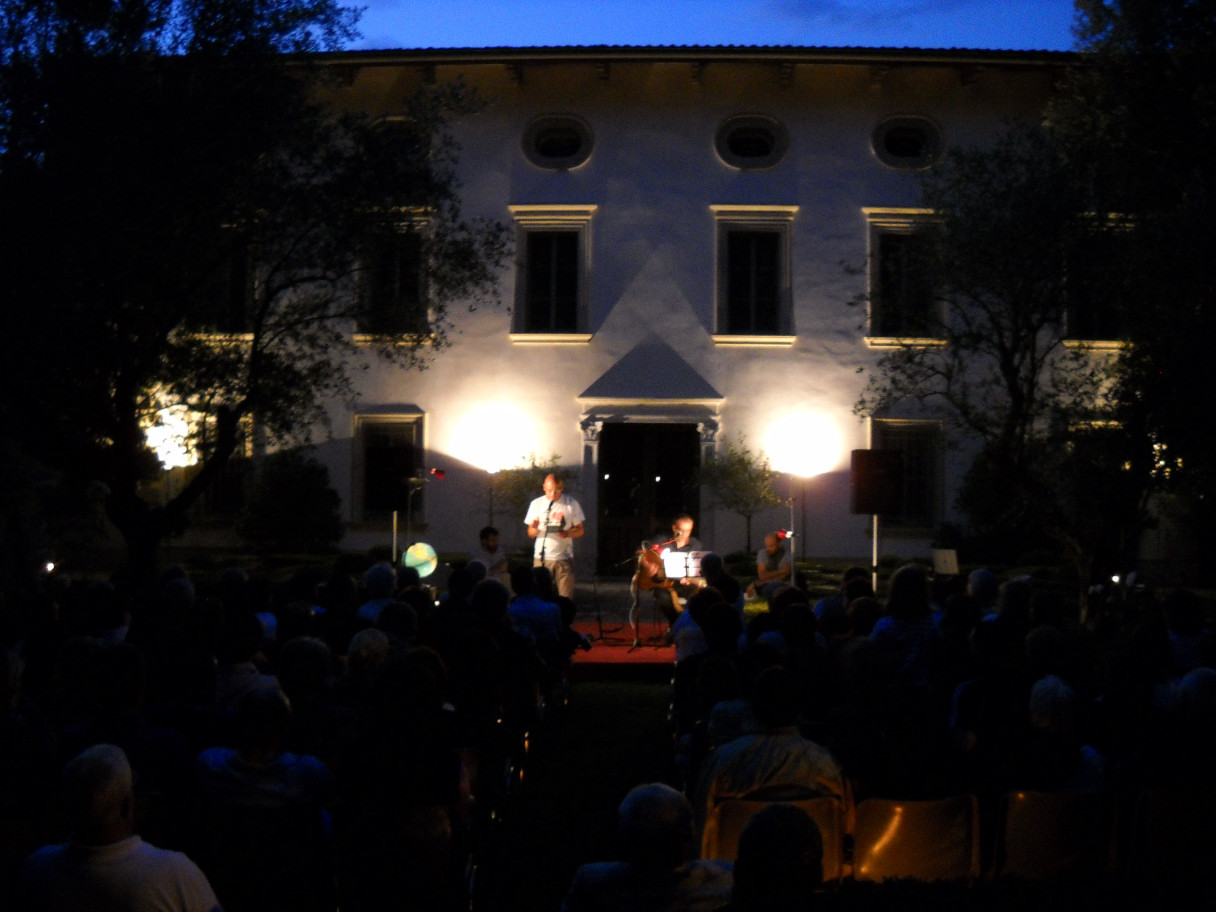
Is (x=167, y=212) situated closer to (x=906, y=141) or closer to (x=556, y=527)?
(x=556, y=527)

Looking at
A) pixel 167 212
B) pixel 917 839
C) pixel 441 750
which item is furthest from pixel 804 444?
pixel 441 750

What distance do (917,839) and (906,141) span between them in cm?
1847

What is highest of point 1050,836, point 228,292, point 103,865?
point 228,292

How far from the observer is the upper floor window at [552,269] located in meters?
21.0

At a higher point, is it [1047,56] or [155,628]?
[1047,56]

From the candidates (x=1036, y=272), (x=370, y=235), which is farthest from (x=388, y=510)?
(x=1036, y=272)

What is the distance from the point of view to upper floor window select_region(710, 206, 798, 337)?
824 inches

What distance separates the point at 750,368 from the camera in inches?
822

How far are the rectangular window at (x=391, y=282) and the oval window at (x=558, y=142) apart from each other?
7.14m

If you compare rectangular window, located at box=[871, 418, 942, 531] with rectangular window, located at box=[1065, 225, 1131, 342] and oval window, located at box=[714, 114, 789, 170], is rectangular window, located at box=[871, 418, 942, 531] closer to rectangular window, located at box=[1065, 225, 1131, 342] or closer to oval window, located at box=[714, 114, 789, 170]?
oval window, located at box=[714, 114, 789, 170]

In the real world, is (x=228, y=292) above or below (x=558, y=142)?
below

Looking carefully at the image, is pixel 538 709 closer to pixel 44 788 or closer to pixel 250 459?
pixel 44 788

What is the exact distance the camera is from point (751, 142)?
21.2 metres

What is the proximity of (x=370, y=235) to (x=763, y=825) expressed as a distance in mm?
11384
